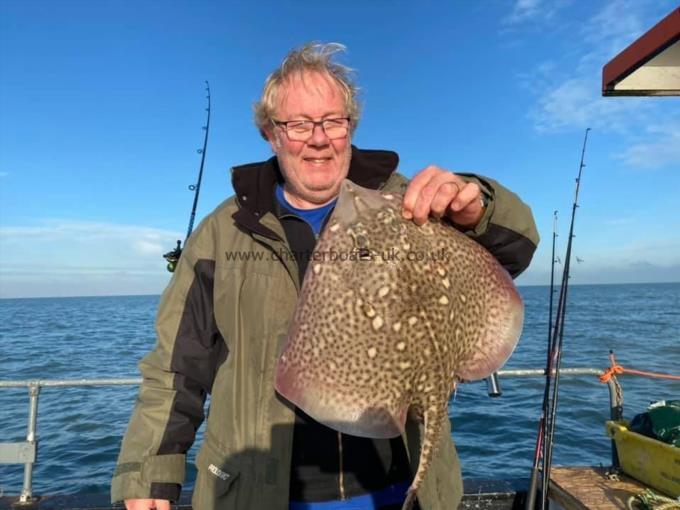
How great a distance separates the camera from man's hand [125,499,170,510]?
241cm

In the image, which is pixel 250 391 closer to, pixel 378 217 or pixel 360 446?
pixel 360 446

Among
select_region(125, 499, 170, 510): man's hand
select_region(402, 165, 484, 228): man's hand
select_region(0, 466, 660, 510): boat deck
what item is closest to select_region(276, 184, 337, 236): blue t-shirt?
select_region(402, 165, 484, 228): man's hand

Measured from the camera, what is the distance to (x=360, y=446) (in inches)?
94.7

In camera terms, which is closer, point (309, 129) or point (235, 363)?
point (235, 363)

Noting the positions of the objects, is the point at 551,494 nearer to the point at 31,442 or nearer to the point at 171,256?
the point at 171,256

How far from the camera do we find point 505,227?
219 cm

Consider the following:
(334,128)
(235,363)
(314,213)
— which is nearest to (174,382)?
(235,363)

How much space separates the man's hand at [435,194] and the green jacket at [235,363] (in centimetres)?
24

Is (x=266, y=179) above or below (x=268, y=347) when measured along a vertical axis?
above

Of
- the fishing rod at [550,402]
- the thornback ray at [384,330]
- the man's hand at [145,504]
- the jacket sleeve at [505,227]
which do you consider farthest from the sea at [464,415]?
the thornback ray at [384,330]

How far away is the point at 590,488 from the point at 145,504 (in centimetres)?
371

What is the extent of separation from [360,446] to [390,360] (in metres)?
0.81

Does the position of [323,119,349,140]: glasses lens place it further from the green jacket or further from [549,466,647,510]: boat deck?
[549,466,647,510]: boat deck

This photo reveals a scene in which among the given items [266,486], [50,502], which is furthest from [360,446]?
[50,502]
